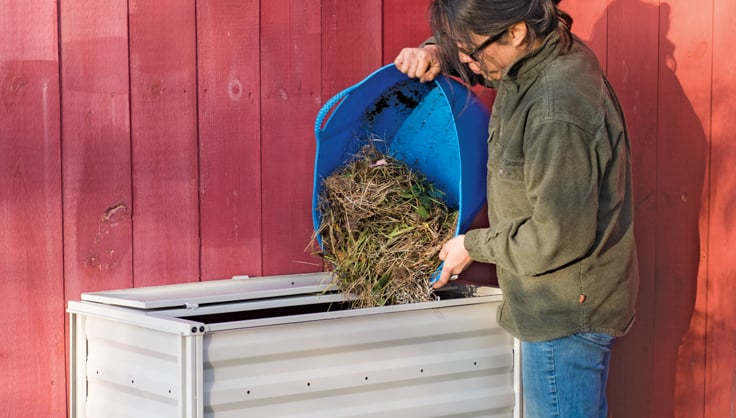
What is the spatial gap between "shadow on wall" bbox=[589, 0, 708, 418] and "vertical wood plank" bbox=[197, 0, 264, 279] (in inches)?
43.6

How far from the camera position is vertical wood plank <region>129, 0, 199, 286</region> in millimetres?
2652

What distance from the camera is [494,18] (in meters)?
2.15

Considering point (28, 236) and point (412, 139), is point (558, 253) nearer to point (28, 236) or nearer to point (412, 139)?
point (412, 139)

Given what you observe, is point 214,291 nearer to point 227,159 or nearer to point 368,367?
point 227,159

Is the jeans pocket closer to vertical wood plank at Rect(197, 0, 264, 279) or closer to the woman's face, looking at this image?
the woman's face

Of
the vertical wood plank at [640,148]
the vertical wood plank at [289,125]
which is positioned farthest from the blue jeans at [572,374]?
the vertical wood plank at [289,125]

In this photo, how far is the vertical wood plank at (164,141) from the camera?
2.65 m

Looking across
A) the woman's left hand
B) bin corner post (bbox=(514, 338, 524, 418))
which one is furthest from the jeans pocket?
bin corner post (bbox=(514, 338, 524, 418))

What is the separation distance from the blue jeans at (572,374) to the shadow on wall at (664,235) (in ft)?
1.83

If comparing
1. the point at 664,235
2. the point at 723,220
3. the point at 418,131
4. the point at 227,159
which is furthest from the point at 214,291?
the point at 723,220

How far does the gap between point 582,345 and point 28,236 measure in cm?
144

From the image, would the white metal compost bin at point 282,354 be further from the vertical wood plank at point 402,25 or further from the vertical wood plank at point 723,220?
the vertical wood plank at point 402,25

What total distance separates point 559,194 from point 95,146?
1.29 metres

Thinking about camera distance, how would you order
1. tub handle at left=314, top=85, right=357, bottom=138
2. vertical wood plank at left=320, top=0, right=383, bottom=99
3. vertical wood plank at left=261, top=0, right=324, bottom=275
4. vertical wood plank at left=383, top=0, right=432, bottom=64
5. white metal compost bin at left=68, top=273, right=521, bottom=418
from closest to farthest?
white metal compost bin at left=68, top=273, right=521, bottom=418, tub handle at left=314, top=85, right=357, bottom=138, vertical wood plank at left=261, top=0, right=324, bottom=275, vertical wood plank at left=320, top=0, right=383, bottom=99, vertical wood plank at left=383, top=0, right=432, bottom=64
